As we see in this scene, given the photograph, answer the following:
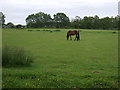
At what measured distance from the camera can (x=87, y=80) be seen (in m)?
9.23

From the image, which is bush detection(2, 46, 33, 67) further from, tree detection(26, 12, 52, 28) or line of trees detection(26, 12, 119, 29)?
tree detection(26, 12, 52, 28)

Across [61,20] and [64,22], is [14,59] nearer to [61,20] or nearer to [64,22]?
[64,22]

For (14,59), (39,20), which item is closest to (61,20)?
(39,20)

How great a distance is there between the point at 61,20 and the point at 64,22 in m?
3.52

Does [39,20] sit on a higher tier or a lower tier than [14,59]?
higher

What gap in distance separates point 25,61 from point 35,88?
18.8 feet

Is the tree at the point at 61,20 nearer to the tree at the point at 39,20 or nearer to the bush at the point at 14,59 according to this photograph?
the tree at the point at 39,20

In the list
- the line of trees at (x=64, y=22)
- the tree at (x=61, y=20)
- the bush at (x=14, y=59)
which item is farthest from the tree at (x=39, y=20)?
the bush at (x=14, y=59)

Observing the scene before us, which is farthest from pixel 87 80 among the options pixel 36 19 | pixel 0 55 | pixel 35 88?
pixel 36 19

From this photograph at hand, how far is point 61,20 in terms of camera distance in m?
134

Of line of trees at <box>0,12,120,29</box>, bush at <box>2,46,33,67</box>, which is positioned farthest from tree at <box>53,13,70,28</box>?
bush at <box>2,46,33,67</box>

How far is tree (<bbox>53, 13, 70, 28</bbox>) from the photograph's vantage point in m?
129

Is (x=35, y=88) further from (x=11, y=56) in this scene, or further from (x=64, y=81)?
(x=11, y=56)

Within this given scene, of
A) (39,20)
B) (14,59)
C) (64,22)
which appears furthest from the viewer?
(39,20)
